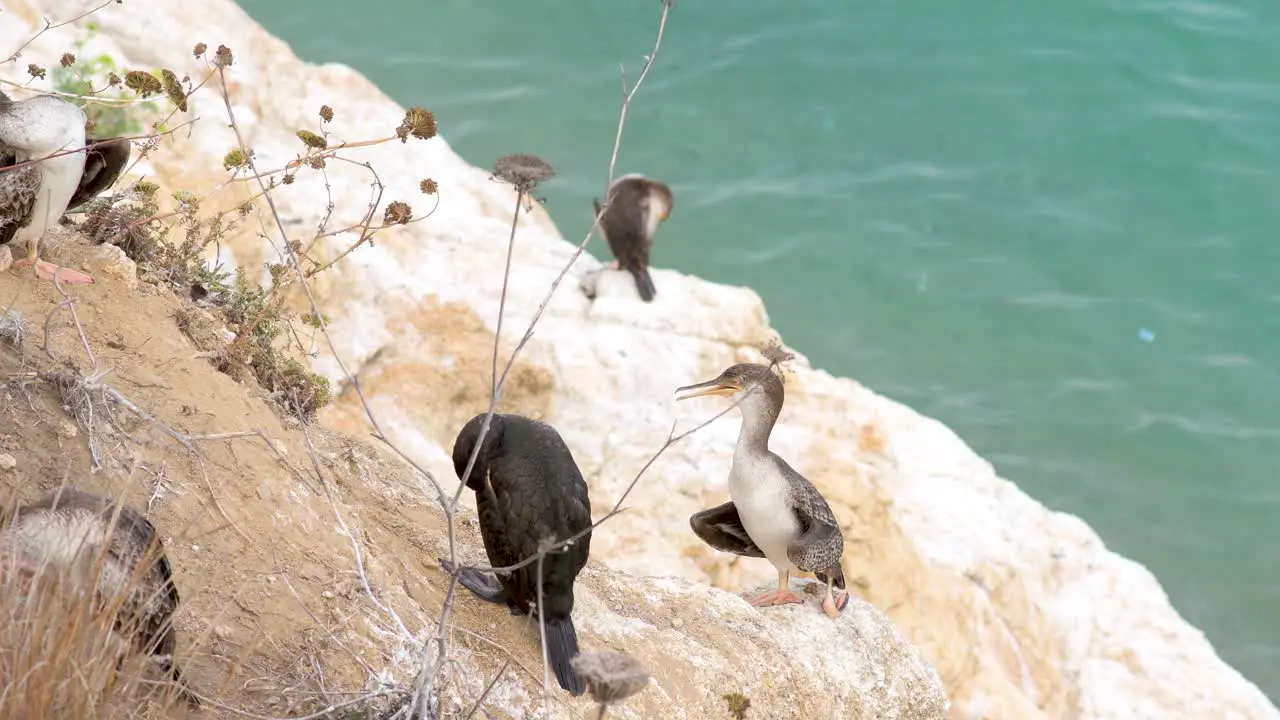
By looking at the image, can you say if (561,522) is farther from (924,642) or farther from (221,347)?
(924,642)

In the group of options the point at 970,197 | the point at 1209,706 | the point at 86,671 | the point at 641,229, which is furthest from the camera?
the point at 970,197

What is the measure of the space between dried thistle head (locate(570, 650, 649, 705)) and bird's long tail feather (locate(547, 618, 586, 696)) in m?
1.21

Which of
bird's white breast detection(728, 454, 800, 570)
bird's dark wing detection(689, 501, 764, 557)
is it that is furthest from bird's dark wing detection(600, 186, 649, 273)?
bird's white breast detection(728, 454, 800, 570)

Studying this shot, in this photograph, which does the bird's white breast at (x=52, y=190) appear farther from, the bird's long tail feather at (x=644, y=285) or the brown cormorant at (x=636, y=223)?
the bird's long tail feather at (x=644, y=285)

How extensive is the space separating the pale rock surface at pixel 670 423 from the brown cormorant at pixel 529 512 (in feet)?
8.76

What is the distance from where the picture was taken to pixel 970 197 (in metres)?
15.2

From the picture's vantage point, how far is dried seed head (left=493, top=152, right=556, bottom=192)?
302 cm

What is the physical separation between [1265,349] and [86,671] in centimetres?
1351

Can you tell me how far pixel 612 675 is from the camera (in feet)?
8.04

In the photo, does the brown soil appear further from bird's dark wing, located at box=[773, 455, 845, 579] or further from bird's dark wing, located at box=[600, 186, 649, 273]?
bird's dark wing, located at box=[600, 186, 649, 273]

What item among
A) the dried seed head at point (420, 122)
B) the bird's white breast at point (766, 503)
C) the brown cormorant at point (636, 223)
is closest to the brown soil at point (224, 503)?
the dried seed head at point (420, 122)

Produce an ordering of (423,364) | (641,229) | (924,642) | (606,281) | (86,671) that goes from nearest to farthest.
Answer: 1. (86,671)
2. (924,642)
3. (423,364)
4. (606,281)
5. (641,229)

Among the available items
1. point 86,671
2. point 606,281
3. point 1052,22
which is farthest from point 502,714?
point 1052,22

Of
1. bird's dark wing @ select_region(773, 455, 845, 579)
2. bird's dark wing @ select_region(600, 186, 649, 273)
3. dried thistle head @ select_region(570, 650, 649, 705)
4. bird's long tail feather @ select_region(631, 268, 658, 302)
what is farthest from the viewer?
bird's dark wing @ select_region(600, 186, 649, 273)
